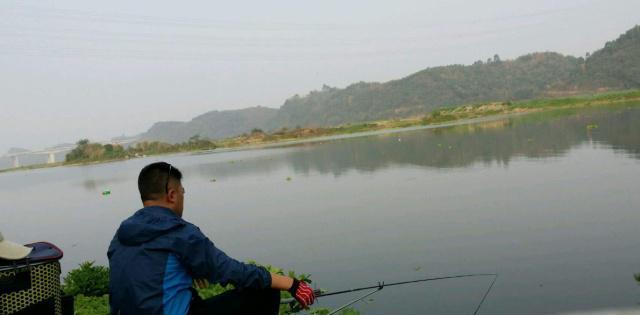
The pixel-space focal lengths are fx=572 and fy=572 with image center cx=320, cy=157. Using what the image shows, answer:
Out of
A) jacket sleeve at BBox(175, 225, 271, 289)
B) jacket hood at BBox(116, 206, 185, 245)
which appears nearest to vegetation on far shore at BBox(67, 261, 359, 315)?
jacket sleeve at BBox(175, 225, 271, 289)

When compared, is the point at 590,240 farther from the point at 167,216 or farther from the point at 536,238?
the point at 167,216

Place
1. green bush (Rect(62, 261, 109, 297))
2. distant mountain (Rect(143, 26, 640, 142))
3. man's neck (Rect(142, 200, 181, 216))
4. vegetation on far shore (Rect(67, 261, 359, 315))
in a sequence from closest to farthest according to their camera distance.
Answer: man's neck (Rect(142, 200, 181, 216))
vegetation on far shore (Rect(67, 261, 359, 315))
green bush (Rect(62, 261, 109, 297))
distant mountain (Rect(143, 26, 640, 142))

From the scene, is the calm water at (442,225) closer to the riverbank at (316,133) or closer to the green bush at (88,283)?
the green bush at (88,283)

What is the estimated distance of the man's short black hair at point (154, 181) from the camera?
3637 millimetres

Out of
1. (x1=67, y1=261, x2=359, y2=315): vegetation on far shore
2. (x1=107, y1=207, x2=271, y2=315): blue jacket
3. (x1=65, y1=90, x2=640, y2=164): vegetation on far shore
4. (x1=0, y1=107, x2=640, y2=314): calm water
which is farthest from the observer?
(x1=65, y1=90, x2=640, y2=164): vegetation on far shore

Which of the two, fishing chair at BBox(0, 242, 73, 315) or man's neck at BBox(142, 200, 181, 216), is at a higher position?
man's neck at BBox(142, 200, 181, 216)

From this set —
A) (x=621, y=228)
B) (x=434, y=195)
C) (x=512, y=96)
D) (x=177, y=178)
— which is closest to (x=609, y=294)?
(x=621, y=228)

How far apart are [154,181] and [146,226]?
1.42 ft

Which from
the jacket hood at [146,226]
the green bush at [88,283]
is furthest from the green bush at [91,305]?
the jacket hood at [146,226]

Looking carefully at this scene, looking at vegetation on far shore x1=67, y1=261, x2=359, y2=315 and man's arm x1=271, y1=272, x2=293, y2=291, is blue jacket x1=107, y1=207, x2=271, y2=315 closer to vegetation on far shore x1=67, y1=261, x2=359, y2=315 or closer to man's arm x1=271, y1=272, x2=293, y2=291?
man's arm x1=271, y1=272, x2=293, y2=291

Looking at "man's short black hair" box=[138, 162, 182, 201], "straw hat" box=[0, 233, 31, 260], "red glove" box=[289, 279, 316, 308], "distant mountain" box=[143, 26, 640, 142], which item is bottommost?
"red glove" box=[289, 279, 316, 308]

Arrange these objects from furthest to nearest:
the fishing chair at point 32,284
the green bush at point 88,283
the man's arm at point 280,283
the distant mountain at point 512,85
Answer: the distant mountain at point 512,85
the green bush at point 88,283
the man's arm at point 280,283
the fishing chair at point 32,284

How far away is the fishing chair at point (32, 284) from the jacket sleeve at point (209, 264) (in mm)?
1029

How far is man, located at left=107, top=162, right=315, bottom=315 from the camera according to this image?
3270 mm
